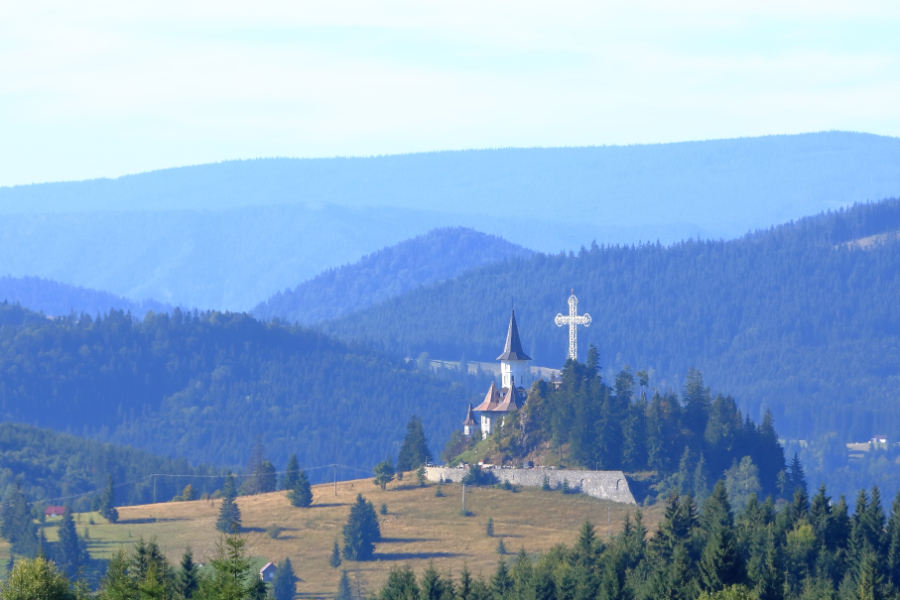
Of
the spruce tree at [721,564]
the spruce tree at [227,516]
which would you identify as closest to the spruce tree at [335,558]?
the spruce tree at [227,516]

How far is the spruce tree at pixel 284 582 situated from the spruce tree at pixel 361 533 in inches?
336

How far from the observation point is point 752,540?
119 metres

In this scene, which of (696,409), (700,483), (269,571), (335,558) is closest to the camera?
(269,571)

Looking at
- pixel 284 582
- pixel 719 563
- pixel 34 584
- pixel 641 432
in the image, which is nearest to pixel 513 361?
pixel 641 432

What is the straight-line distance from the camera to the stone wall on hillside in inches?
6358

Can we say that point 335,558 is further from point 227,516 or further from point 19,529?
point 19,529

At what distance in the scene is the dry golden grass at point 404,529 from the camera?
6058 inches

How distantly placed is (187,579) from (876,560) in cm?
4719

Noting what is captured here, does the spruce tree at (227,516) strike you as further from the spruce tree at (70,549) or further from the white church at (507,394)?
the white church at (507,394)

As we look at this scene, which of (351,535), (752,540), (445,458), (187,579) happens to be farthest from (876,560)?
(445,458)

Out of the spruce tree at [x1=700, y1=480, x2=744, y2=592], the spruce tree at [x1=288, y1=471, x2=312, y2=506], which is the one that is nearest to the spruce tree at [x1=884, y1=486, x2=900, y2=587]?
the spruce tree at [x1=700, y1=480, x2=744, y2=592]

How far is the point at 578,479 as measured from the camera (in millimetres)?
164250

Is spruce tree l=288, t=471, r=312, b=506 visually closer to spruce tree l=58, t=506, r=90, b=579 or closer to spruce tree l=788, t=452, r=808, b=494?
spruce tree l=58, t=506, r=90, b=579

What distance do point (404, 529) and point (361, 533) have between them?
418 centimetres
